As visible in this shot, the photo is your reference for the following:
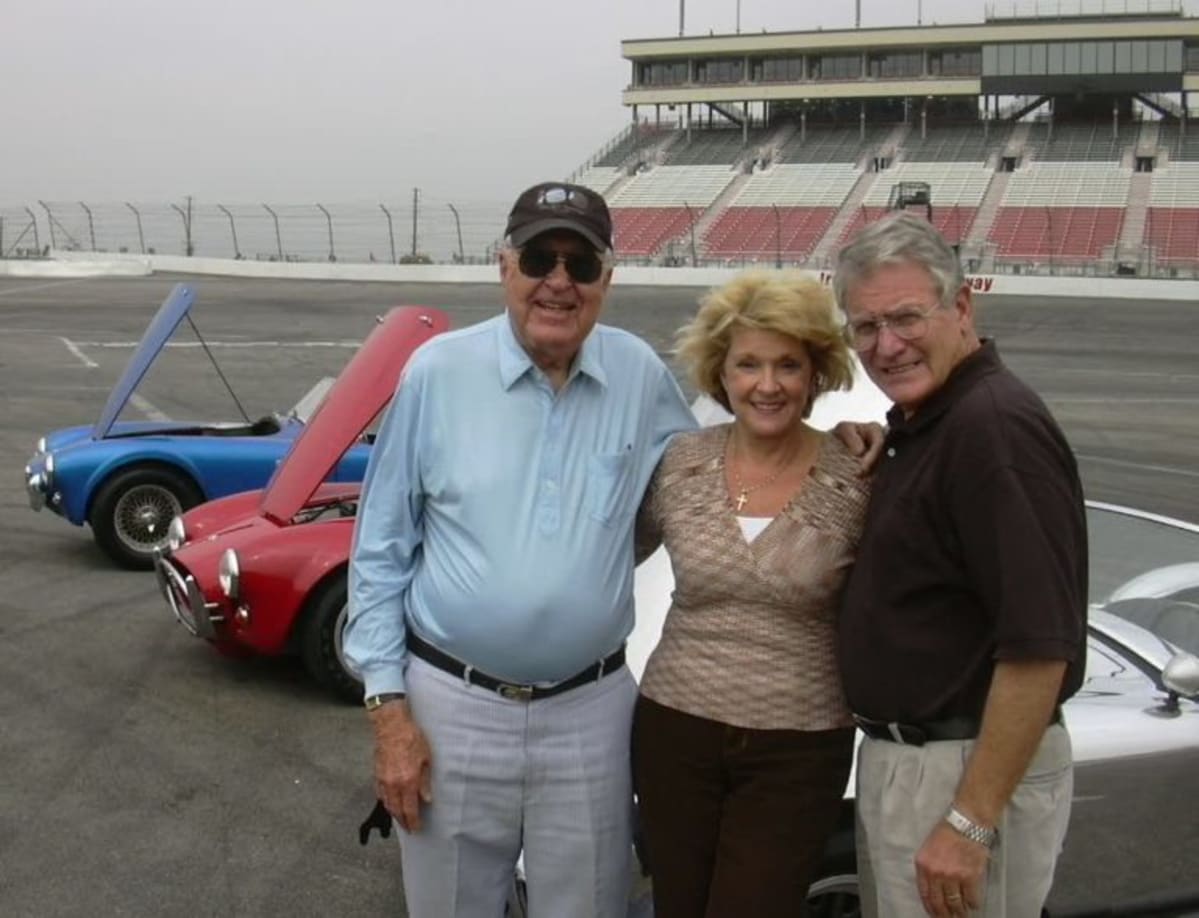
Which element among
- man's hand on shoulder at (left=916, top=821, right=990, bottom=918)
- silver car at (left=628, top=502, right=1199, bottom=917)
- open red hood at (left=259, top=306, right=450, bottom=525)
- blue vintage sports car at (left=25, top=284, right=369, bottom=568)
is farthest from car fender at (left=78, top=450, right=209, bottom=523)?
man's hand on shoulder at (left=916, top=821, right=990, bottom=918)

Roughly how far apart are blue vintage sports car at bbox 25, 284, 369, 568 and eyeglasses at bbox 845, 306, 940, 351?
18.5 feet

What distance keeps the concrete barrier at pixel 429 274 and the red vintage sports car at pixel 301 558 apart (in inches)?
1189

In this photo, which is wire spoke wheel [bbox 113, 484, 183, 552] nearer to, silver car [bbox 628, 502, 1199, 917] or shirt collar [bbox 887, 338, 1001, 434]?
silver car [bbox 628, 502, 1199, 917]

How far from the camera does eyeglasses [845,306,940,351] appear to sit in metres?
2.12

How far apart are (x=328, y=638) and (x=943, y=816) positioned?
3.77 metres

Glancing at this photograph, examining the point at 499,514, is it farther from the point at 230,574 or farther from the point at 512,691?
the point at 230,574

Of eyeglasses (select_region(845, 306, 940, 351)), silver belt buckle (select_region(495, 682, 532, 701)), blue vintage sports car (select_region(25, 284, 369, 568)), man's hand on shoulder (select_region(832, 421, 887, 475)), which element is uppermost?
eyeglasses (select_region(845, 306, 940, 351))

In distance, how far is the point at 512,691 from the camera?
92.0 inches

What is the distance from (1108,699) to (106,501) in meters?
6.00

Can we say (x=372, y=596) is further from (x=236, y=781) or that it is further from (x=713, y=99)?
(x=713, y=99)

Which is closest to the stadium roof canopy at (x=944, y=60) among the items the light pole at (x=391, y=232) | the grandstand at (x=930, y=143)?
the grandstand at (x=930, y=143)

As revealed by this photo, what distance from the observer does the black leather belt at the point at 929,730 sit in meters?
2.09

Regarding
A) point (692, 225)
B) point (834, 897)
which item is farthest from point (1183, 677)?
point (692, 225)

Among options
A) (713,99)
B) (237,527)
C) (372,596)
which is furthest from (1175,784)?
(713,99)
